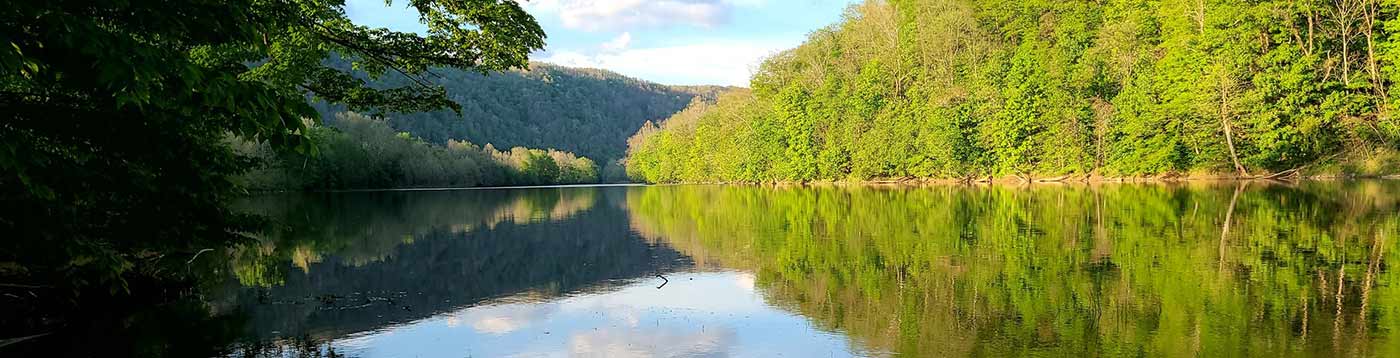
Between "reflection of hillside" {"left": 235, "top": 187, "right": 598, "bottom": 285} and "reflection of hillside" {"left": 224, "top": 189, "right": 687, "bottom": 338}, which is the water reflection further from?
"reflection of hillside" {"left": 235, "top": 187, "right": 598, "bottom": 285}

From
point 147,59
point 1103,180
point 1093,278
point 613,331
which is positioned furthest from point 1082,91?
point 147,59

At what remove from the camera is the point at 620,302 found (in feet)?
39.4

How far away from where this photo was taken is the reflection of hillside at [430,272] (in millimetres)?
11297

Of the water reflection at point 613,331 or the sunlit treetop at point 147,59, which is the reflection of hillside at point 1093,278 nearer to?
the water reflection at point 613,331

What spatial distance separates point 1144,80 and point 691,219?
38.2 metres

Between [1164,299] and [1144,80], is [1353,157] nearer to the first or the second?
[1144,80]

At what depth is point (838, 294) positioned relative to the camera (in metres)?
11.7

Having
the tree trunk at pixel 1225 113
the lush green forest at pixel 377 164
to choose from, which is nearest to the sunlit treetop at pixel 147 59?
the tree trunk at pixel 1225 113

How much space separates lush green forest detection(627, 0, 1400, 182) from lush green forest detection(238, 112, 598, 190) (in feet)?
142

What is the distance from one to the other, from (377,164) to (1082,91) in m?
76.1

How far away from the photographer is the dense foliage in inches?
206

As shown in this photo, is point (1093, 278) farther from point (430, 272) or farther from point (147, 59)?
point (147, 59)

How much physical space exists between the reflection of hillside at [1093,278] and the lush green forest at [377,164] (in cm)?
5427

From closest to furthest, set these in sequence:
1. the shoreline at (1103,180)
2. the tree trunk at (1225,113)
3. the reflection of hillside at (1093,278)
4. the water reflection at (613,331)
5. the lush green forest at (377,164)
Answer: the reflection of hillside at (1093,278), the water reflection at (613,331), the shoreline at (1103,180), the tree trunk at (1225,113), the lush green forest at (377,164)
